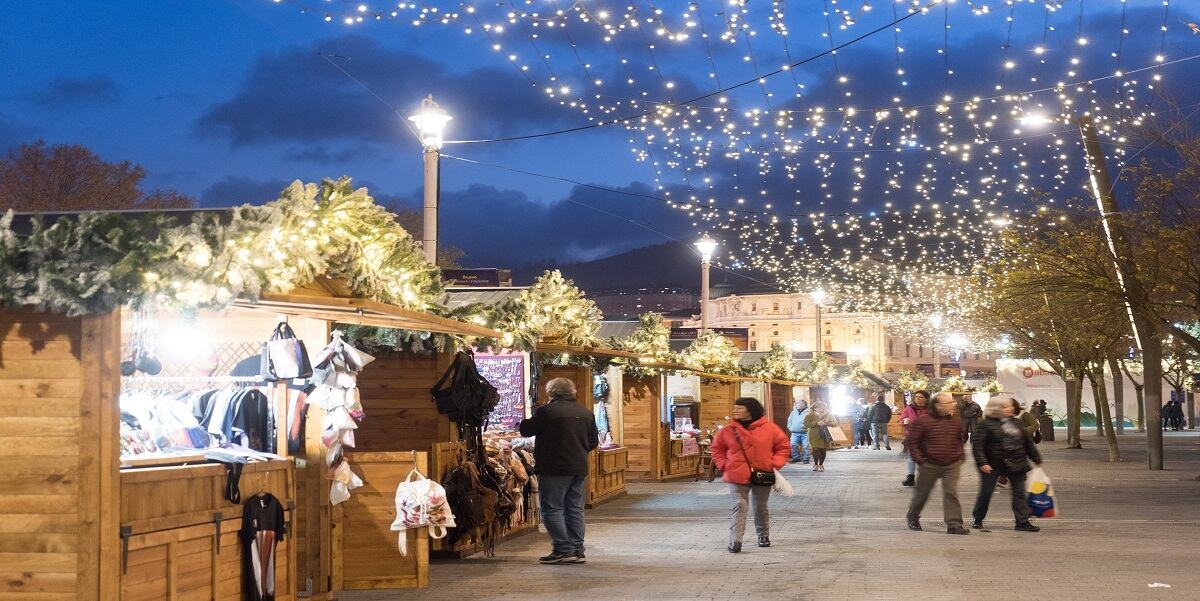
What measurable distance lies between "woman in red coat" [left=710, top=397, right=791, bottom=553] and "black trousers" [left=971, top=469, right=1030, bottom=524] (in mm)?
3032

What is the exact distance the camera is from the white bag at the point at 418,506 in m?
11.0

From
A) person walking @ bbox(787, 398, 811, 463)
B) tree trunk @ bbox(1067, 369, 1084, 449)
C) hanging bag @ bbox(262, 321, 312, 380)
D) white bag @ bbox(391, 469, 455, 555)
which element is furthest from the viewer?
tree trunk @ bbox(1067, 369, 1084, 449)

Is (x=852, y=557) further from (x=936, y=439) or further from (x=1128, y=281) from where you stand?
(x=1128, y=281)

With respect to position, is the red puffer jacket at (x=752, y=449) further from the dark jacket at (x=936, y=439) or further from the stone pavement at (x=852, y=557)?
the dark jacket at (x=936, y=439)

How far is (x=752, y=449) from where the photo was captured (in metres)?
13.9

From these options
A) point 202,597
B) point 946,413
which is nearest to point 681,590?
point 202,597

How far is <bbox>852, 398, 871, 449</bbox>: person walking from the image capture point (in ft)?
151

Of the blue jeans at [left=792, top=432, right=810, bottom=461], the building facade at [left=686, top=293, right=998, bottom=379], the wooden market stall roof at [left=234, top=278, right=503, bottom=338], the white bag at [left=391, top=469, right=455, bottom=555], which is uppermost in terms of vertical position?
the building facade at [left=686, top=293, right=998, bottom=379]

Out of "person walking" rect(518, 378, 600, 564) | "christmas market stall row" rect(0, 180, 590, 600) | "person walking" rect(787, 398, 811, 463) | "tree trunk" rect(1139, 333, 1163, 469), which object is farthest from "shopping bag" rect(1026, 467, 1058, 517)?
"person walking" rect(787, 398, 811, 463)

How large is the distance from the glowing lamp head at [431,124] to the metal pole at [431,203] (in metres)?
0.08

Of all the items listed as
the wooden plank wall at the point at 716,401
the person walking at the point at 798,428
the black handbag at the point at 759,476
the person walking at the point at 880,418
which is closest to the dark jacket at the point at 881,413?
the person walking at the point at 880,418

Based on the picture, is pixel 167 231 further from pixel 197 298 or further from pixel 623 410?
pixel 623 410

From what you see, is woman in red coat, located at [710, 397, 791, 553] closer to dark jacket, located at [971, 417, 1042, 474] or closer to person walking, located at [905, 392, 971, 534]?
person walking, located at [905, 392, 971, 534]

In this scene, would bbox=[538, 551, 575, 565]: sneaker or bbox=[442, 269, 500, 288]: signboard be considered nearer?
bbox=[538, 551, 575, 565]: sneaker
